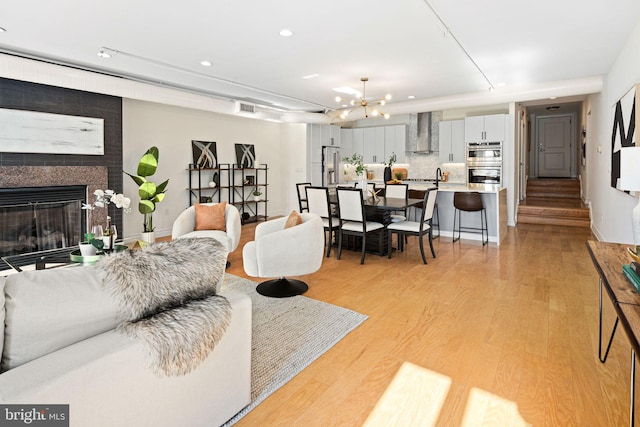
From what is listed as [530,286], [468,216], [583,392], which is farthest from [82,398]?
[468,216]

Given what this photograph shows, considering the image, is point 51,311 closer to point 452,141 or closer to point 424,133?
point 452,141

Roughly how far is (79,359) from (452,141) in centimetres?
871

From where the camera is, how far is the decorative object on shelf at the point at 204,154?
7191 mm

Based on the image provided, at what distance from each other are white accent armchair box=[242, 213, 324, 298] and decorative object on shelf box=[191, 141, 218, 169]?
4.34 metres

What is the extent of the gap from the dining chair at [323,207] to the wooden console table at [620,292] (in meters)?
3.14

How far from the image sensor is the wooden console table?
48.5 inches

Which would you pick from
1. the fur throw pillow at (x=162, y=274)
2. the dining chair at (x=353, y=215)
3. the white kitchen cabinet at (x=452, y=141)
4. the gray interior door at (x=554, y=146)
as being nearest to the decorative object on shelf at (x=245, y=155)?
the dining chair at (x=353, y=215)

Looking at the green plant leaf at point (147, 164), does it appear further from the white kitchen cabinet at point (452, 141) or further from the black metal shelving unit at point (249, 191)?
the white kitchen cabinet at point (452, 141)

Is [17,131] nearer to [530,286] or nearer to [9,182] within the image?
[9,182]

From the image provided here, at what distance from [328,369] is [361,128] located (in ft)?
28.1

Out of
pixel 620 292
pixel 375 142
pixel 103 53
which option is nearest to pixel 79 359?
pixel 620 292

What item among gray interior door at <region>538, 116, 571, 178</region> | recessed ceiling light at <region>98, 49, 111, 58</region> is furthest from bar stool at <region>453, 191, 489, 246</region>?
gray interior door at <region>538, 116, 571, 178</region>

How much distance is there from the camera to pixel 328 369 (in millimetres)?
2270

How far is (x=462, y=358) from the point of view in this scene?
7.78ft
